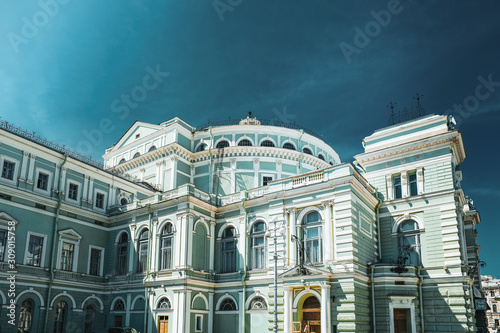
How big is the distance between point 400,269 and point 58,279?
23.3 m

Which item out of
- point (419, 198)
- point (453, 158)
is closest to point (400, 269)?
point (419, 198)

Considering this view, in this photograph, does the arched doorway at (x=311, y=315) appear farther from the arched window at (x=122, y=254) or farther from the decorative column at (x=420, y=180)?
the arched window at (x=122, y=254)

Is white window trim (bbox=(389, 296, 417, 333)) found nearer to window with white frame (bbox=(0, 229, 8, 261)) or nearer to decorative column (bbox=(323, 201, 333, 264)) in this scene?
decorative column (bbox=(323, 201, 333, 264))

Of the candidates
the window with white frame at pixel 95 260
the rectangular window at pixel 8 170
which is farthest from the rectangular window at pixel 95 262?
the rectangular window at pixel 8 170

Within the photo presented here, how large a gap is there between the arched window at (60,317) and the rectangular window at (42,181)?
8.43m

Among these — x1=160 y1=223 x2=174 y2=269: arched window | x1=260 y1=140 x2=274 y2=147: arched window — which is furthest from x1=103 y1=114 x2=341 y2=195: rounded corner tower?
x1=160 y1=223 x2=174 y2=269: arched window

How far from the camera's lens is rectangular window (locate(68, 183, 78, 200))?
1336 inches

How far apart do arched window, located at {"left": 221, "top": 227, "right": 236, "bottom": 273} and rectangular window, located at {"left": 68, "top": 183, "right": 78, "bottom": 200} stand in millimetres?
12210

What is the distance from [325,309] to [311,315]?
1685mm

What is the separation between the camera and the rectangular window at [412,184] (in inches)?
1187

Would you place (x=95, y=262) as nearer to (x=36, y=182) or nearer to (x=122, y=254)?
(x=122, y=254)

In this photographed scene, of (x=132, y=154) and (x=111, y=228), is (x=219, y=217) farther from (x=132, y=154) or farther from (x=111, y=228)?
(x=132, y=154)

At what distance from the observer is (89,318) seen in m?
33.0

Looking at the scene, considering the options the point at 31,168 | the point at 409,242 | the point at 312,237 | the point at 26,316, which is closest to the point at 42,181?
the point at 31,168
